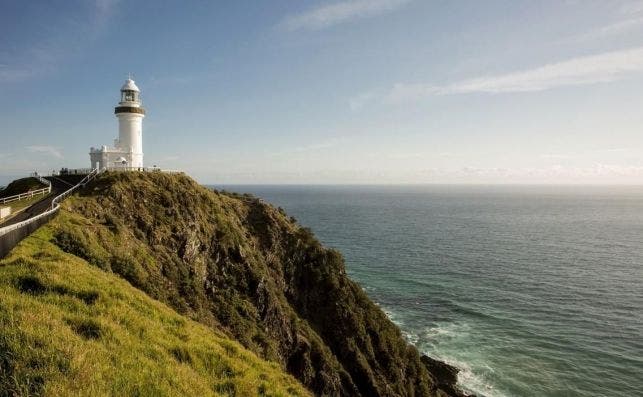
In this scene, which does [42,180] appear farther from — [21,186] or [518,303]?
[518,303]

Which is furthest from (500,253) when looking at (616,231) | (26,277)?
(26,277)

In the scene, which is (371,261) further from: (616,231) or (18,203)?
(616,231)

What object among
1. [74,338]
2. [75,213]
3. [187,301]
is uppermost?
[75,213]

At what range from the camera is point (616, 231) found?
128m

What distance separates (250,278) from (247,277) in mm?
318

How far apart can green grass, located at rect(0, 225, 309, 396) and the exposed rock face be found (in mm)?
8066

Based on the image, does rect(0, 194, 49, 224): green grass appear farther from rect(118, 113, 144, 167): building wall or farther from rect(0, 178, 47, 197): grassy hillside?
rect(118, 113, 144, 167): building wall

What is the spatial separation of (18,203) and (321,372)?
3137 cm

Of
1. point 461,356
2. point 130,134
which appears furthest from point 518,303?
point 130,134

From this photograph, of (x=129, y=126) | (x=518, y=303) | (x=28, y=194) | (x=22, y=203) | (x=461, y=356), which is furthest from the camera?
(x=518, y=303)

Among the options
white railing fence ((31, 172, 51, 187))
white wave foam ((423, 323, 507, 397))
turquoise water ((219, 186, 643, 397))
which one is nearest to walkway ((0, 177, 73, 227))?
white railing fence ((31, 172, 51, 187))

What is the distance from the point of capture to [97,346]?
1049 cm

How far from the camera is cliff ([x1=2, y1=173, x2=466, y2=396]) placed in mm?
27353

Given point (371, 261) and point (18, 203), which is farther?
point (371, 261)
